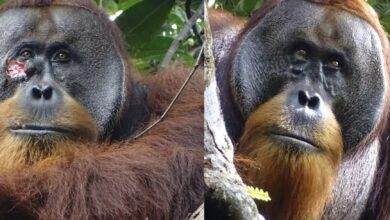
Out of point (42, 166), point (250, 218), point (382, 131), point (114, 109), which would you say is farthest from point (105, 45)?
point (250, 218)

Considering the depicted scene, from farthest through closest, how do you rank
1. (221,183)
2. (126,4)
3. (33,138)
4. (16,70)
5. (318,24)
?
(126,4), (16,70), (33,138), (318,24), (221,183)

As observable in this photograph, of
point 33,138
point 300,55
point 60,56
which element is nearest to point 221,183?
point 300,55


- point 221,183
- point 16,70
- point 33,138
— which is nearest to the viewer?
point 221,183

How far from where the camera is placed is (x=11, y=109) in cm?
176

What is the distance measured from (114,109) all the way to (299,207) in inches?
20.4

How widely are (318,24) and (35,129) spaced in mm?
638

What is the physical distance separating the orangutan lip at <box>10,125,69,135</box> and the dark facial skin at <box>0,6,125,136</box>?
9cm

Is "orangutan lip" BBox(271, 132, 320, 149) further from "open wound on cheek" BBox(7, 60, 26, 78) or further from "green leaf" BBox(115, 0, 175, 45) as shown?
"open wound on cheek" BBox(7, 60, 26, 78)

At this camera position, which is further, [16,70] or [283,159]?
[16,70]

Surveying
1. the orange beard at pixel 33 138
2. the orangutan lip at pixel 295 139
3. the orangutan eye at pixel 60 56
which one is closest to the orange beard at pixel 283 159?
the orangutan lip at pixel 295 139

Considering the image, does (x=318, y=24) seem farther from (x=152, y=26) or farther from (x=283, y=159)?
(x=152, y=26)

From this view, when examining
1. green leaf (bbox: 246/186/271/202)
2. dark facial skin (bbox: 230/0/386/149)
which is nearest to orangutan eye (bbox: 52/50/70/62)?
dark facial skin (bbox: 230/0/386/149)

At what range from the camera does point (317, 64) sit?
1583 millimetres

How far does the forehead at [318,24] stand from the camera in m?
1.49
